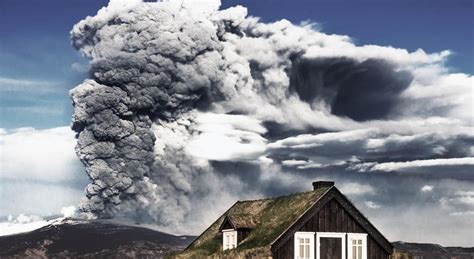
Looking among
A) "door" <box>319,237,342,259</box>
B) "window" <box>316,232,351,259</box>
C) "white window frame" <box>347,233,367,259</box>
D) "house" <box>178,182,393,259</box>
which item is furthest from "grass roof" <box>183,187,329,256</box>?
"white window frame" <box>347,233,367,259</box>

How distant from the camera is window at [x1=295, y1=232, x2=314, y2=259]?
182 feet

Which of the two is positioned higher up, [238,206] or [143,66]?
[143,66]

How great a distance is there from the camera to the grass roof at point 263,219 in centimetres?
5650

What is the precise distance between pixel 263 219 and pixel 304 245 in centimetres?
563

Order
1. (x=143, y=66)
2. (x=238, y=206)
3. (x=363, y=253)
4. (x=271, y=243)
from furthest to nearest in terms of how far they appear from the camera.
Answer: (x=143, y=66)
(x=238, y=206)
(x=363, y=253)
(x=271, y=243)

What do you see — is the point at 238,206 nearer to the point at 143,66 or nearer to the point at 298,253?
the point at 298,253

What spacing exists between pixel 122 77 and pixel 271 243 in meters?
149

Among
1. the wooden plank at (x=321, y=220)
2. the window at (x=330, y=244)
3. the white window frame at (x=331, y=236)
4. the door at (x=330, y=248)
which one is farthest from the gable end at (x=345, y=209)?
the door at (x=330, y=248)

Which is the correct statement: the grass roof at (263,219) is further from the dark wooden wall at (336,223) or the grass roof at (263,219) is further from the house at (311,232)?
the dark wooden wall at (336,223)

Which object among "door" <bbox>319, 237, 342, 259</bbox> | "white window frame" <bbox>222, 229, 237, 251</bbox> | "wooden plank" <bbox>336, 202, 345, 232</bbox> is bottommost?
"door" <bbox>319, 237, 342, 259</bbox>

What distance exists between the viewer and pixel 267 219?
197ft

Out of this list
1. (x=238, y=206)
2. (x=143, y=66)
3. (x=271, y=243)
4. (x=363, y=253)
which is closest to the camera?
(x=271, y=243)

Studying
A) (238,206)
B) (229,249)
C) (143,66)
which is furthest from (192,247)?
(143,66)

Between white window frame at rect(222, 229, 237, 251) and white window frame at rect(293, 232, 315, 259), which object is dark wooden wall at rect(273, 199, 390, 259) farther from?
white window frame at rect(222, 229, 237, 251)
